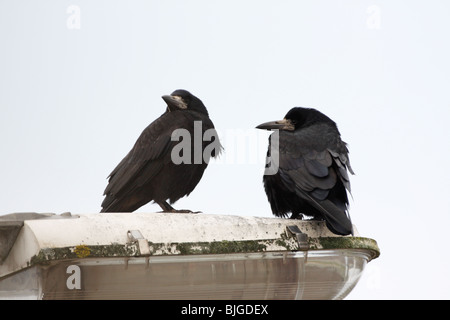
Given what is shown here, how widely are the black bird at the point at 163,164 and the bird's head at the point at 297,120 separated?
55 cm

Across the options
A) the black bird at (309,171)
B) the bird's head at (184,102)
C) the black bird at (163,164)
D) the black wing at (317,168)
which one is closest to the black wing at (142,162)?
the black bird at (163,164)

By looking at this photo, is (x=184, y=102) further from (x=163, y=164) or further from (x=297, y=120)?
(x=297, y=120)

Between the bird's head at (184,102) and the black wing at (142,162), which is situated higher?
the bird's head at (184,102)

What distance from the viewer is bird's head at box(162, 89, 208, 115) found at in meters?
6.88

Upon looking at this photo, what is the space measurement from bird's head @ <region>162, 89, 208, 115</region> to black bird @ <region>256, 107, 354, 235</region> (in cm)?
105

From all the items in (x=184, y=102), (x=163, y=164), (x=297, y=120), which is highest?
(x=184, y=102)

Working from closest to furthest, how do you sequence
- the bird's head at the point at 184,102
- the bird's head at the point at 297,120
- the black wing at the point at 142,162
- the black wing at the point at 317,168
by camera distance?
the black wing at the point at 317,168
the black wing at the point at 142,162
the bird's head at the point at 297,120
the bird's head at the point at 184,102

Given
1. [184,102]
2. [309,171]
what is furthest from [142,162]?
[309,171]

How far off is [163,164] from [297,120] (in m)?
1.16

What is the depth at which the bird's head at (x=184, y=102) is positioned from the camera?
6.88m

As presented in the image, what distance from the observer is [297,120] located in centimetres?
635

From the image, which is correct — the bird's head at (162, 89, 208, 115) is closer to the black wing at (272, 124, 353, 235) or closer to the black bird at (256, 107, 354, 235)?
the black bird at (256, 107, 354, 235)

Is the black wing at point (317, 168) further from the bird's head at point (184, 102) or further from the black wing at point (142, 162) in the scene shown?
the bird's head at point (184, 102)
